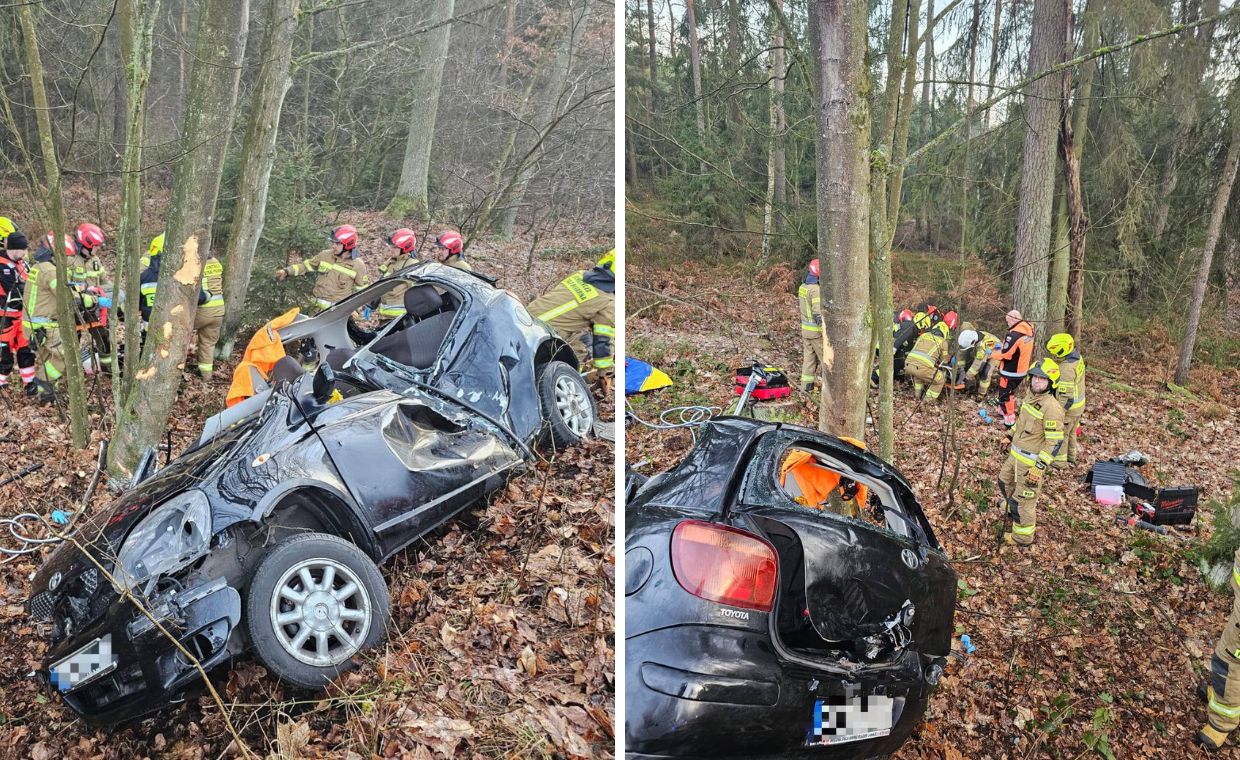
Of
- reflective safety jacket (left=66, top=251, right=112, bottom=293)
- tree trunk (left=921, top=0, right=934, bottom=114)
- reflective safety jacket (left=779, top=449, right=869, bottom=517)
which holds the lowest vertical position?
reflective safety jacket (left=779, top=449, right=869, bottom=517)

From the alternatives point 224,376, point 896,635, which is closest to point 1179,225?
point 896,635

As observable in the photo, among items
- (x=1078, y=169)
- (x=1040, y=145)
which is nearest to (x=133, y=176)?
(x=1040, y=145)

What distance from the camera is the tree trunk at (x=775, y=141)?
3.57 m

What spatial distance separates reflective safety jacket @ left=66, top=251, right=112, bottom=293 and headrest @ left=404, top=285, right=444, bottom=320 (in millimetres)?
1637

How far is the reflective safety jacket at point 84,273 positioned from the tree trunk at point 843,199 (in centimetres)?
365

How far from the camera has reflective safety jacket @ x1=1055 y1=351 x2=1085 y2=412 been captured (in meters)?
4.74

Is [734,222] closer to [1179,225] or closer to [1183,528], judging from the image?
[1179,225]

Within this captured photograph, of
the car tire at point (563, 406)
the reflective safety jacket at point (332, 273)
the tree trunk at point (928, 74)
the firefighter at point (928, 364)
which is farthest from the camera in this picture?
the firefighter at point (928, 364)

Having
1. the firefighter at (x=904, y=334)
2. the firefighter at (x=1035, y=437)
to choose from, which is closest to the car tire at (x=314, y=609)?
the firefighter at (x=1035, y=437)

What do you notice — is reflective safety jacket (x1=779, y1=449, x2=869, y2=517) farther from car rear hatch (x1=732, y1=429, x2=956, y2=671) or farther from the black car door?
the black car door

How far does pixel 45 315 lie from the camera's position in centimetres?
476

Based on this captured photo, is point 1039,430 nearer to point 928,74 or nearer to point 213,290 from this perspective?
point 928,74

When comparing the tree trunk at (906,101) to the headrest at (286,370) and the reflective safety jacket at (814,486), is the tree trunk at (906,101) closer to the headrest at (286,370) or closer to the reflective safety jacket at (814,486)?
the reflective safety jacket at (814,486)

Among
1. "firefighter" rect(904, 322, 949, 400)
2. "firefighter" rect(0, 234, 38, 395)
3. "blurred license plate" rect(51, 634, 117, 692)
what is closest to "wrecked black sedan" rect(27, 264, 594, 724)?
"blurred license plate" rect(51, 634, 117, 692)
